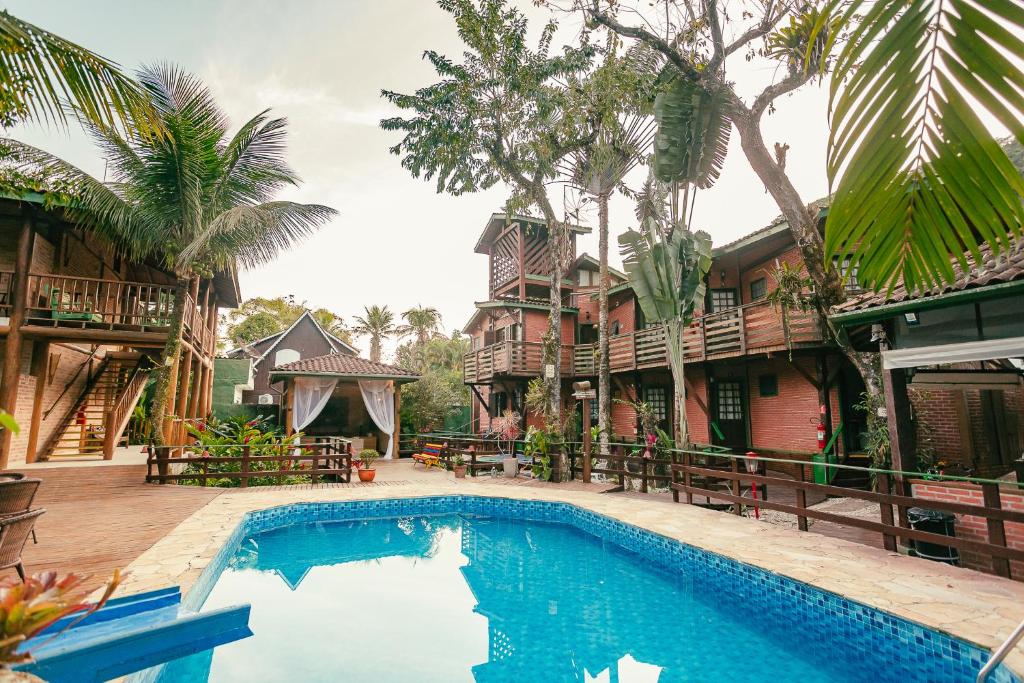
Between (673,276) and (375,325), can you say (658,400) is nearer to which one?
(673,276)

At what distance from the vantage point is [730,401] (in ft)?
48.6

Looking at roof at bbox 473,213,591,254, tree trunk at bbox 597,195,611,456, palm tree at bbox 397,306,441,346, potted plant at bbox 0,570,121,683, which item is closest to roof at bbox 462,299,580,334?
roof at bbox 473,213,591,254

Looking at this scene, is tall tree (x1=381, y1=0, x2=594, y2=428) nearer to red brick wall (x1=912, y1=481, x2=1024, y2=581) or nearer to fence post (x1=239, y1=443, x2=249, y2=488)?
fence post (x1=239, y1=443, x2=249, y2=488)

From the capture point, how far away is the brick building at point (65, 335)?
33.3 feet

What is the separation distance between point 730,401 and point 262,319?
38780mm

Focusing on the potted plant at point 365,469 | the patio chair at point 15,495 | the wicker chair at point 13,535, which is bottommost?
the potted plant at point 365,469

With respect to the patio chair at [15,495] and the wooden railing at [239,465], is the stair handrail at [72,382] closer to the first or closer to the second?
the wooden railing at [239,465]

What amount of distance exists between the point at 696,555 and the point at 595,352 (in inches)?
420

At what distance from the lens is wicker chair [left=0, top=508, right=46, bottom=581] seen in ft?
12.2

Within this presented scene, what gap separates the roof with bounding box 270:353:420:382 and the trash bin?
14339mm

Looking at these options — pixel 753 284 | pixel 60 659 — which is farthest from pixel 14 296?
pixel 753 284

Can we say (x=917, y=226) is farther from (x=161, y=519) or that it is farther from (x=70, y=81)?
(x=161, y=519)

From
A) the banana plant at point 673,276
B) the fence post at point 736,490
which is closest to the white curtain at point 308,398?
the banana plant at point 673,276

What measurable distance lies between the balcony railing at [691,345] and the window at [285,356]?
12.6m
